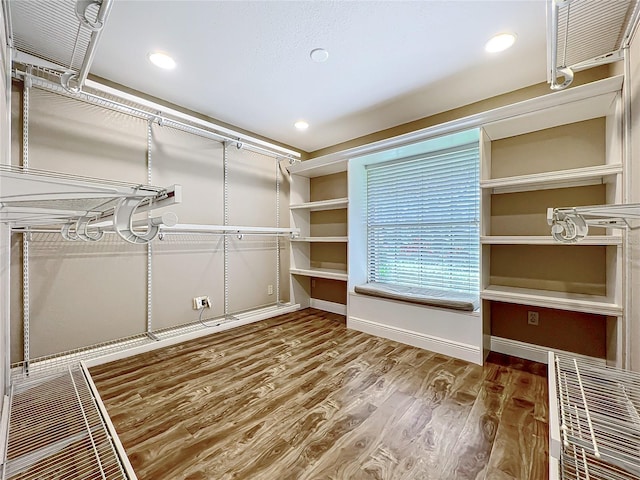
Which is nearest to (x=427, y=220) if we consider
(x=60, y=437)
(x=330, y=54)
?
(x=330, y=54)

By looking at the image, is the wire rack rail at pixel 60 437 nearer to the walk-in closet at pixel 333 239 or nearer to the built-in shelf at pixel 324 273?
the walk-in closet at pixel 333 239

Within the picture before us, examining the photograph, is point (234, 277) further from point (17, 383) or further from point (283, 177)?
point (17, 383)

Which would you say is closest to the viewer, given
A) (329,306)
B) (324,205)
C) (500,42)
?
(500,42)

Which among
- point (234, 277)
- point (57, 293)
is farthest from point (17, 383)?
point (234, 277)

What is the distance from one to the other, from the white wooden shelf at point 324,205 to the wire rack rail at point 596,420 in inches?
96.7

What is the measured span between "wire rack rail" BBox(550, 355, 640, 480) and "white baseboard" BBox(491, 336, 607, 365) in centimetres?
121

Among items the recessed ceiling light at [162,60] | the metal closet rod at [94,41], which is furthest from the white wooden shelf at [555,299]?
the recessed ceiling light at [162,60]

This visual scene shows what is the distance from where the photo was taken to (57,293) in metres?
2.19

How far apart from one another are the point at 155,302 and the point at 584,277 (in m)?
3.81

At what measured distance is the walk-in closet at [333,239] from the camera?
1282 mm

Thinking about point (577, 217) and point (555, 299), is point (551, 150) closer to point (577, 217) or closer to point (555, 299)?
point (555, 299)

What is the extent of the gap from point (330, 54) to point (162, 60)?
1.31 m

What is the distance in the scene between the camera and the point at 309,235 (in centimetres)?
422

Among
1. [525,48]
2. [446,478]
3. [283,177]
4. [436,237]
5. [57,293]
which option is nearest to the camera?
[446,478]
